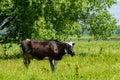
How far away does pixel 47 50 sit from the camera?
21.0 m

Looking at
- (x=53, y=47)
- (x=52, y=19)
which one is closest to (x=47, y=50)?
(x=53, y=47)

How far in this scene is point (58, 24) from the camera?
32.0 metres

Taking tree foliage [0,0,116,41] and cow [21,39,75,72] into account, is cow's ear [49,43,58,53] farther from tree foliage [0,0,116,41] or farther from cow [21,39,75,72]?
tree foliage [0,0,116,41]

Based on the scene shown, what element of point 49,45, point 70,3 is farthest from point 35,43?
point 70,3

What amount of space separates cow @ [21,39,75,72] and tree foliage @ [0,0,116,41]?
6928 mm

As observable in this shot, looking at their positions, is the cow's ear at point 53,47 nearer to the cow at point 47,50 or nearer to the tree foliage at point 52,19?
the cow at point 47,50

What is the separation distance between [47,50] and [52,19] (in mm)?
10516

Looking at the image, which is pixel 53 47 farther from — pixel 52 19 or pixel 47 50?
pixel 52 19

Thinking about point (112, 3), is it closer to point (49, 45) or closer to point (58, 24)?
point (58, 24)

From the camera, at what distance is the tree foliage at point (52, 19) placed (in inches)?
1146

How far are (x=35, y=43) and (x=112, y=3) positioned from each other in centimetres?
1428

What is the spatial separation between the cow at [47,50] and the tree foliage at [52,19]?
22.7ft

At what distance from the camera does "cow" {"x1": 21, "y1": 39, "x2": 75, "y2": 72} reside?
2075 centimetres

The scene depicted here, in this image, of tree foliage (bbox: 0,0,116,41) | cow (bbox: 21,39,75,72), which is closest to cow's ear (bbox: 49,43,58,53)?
cow (bbox: 21,39,75,72)
